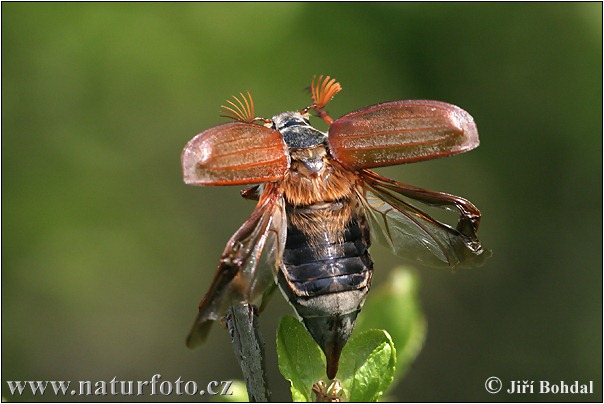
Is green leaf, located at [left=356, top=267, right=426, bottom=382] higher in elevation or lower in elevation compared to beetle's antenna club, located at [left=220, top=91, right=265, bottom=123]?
lower

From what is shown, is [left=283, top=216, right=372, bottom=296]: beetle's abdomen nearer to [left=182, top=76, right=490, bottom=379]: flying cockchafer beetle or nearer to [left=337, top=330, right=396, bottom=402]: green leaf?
[left=182, top=76, right=490, bottom=379]: flying cockchafer beetle

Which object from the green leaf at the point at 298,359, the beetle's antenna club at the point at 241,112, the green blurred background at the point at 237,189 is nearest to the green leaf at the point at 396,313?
the green leaf at the point at 298,359

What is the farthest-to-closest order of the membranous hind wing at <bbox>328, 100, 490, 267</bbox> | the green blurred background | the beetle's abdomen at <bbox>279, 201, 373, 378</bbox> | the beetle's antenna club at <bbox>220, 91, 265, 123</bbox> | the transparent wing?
the green blurred background, the beetle's antenna club at <bbox>220, 91, 265, 123</bbox>, the transparent wing, the membranous hind wing at <bbox>328, 100, 490, 267</bbox>, the beetle's abdomen at <bbox>279, 201, 373, 378</bbox>

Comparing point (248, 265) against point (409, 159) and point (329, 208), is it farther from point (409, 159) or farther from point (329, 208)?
point (409, 159)

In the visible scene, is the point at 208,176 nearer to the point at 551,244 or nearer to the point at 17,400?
the point at 17,400

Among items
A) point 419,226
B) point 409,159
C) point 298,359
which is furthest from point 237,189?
point 298,359

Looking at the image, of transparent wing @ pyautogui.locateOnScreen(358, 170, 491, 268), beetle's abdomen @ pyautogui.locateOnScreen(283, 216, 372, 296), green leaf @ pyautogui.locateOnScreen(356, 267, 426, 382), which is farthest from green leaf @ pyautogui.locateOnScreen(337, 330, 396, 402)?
transparent wing @ pyautogui.locateOnScreen(358, 170, 491, 268)

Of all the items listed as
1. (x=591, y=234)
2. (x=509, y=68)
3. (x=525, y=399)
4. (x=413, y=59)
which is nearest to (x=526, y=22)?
(x=509, y=68)
